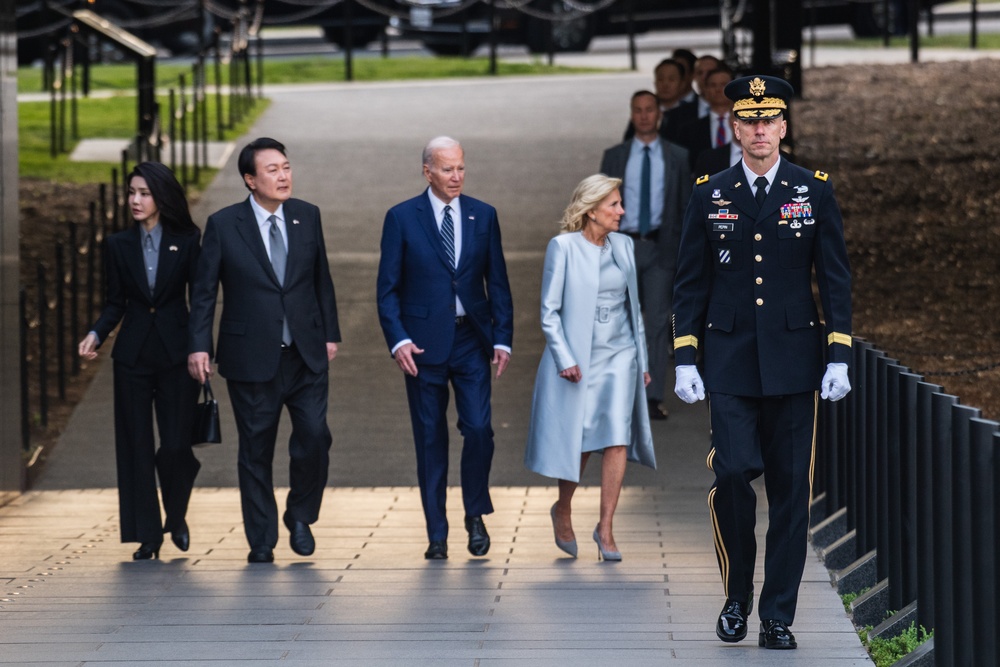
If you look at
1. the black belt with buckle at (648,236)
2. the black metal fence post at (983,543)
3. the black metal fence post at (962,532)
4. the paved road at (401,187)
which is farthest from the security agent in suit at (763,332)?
the black belt with buckle at (648,236)

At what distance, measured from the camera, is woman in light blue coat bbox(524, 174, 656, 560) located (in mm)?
7473

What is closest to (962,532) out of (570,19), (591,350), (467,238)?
(591,350)

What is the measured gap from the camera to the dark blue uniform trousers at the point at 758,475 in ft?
19.2

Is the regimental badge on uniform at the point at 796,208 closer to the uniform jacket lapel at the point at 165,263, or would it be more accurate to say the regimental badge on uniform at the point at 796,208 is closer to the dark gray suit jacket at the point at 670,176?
the uniform jacket lapel at the point at 165,263

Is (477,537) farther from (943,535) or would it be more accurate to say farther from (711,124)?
(711,124)

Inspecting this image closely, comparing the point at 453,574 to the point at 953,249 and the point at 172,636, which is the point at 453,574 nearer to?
the point at 172,636

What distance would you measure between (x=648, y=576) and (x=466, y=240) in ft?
5.69

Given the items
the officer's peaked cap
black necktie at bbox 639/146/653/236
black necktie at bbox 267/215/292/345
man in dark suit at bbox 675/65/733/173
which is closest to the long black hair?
black necktie at bbox 267/215/292/345

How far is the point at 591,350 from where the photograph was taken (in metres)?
7.55

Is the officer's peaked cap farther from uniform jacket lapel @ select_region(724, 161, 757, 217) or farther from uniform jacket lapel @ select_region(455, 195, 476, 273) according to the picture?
uniform jacket lapel @ select_region(455, 195, 476, 273)

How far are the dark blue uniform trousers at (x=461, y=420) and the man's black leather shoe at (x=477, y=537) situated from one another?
37mm

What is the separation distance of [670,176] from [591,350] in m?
3.02

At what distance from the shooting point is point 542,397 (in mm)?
7617

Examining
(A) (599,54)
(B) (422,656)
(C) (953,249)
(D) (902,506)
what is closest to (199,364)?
(B) (422,656)
